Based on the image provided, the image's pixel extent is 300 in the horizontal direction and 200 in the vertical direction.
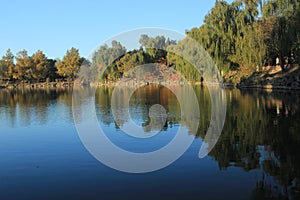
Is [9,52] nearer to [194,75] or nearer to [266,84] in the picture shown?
[194,75]

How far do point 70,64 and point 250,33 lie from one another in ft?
209

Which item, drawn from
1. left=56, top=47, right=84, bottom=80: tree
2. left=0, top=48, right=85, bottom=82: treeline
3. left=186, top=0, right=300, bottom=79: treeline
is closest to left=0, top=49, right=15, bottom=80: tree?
left=0, top=48, right=85, bottom=82: treeline

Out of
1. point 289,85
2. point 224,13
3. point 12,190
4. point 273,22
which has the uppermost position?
point 224,13

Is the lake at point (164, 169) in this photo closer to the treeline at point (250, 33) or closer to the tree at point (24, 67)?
the treeline at point (250, 33)

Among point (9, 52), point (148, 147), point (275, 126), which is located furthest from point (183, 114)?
point (9, 52)

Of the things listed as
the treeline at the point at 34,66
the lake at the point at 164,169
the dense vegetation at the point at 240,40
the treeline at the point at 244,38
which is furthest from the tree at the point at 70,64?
the lake at the point at 164,169

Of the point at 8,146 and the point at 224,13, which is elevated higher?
the point at 224,13

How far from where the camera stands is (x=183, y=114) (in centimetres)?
2089

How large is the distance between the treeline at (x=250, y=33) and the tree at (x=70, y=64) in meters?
48.4

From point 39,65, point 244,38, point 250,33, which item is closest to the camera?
point 250,33

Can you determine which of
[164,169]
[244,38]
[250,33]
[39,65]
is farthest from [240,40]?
[39,65]

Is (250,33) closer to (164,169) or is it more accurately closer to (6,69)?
(164,169)

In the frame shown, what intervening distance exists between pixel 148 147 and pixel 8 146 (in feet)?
17.9

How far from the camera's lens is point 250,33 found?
40156 mm
